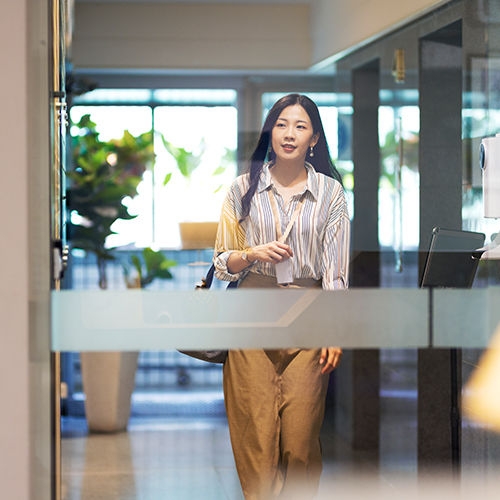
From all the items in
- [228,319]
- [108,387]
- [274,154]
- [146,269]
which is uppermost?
[274,154]

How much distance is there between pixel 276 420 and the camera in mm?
2441

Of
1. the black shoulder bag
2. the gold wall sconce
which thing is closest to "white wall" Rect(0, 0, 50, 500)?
the black shoulder bag

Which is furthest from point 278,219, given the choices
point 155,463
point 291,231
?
point 155,463

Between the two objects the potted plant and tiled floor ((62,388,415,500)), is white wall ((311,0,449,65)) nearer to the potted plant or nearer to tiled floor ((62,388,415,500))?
the potted plant

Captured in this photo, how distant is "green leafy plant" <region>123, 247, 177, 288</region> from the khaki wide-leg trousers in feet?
0.92

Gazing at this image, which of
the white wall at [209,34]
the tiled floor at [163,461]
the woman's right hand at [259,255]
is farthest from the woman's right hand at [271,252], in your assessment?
the white wall at [209,34]

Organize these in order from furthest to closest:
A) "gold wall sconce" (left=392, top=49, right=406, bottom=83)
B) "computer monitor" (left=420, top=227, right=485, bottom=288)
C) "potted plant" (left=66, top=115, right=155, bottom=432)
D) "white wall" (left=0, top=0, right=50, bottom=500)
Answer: "gold wall sconce" (left=392, top=49, right=406, bottom=83)
"computer monitor" (left=420, top=227, right=485, bottom=288)
"potted plant" (left=66, top=115, right=155, bottom=432)
"white wall" (left=0, top=0, right=50, bottom=500)

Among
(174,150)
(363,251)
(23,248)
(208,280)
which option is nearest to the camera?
(23,248)

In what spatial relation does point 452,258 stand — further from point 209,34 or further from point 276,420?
point 209,34

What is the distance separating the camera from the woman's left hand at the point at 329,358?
2.40m

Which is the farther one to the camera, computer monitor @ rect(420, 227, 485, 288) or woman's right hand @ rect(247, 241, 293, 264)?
computer monitor @ rect(420, 227, 485, 288)

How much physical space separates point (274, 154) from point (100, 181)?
439mm

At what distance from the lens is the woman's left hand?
2.40 m

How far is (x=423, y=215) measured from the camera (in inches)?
111
